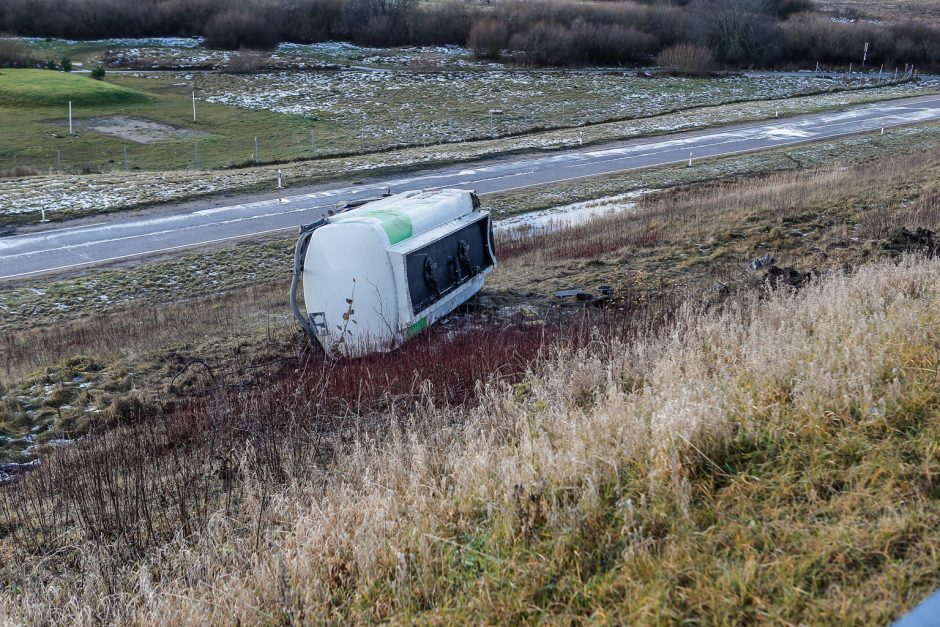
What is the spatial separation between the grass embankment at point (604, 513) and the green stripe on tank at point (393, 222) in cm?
465

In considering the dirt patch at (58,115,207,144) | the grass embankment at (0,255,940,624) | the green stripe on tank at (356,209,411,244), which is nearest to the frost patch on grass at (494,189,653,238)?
the green stripe on tank at (356,209,411,244)

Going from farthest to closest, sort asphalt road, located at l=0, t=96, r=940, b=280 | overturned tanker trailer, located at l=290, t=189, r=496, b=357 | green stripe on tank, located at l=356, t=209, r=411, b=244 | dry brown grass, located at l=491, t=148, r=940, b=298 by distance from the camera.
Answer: asphalt road, located at l=0, t=96, r=940, b=280 → dry brown grass, located at l=491, t=148, r=940, b=298 → green stripe on tank, located at l=356, t=209, r=411, b=244 → overturned tanker trailer, located at l=290, t=189, r=496, b=357

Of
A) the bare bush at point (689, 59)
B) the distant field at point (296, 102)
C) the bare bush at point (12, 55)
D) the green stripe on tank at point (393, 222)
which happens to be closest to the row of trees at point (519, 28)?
the bare bush at point (689, 59)

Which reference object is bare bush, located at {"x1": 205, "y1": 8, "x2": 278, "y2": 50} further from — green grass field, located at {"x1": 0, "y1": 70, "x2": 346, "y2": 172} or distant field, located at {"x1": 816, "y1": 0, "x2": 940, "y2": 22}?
distant field, located at {"x1": 816, "y1": 0, "x2": 940, "y2": 22}

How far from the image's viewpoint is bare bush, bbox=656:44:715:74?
60156 millimetres

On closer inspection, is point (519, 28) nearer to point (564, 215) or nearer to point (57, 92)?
point (57, 92)

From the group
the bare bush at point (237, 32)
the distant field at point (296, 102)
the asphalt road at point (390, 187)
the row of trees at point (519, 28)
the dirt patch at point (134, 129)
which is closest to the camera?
the asphalt road at point (390, 187)

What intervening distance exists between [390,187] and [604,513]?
24.0m

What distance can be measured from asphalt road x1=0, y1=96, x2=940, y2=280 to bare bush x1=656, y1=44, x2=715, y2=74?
710 inches

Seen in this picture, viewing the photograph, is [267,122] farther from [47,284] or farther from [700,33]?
[700,33]

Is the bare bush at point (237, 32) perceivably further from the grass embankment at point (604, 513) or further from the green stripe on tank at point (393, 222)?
the grass embankment at point (604, 513)

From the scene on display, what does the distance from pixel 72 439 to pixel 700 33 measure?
66397 millimetres

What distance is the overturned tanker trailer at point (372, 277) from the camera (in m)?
11.1

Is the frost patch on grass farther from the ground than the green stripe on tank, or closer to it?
closer to it
